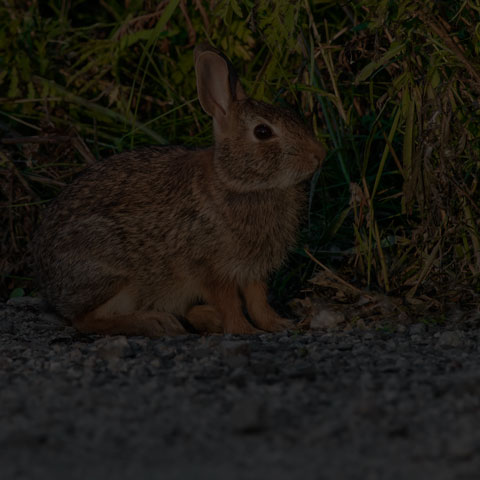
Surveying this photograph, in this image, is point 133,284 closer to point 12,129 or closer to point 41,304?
point 41,304

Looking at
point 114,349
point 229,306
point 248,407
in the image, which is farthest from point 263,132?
point 248,407

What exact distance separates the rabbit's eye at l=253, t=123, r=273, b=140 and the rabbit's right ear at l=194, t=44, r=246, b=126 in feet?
0.80

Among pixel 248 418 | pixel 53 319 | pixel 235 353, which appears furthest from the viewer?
pixel 53 319

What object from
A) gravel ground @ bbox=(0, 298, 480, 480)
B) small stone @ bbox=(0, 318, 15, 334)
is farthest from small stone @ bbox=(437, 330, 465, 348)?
small stone @ bbox=(0, 318, 15, 334)

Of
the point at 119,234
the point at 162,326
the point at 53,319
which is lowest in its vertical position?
the point at 53,319

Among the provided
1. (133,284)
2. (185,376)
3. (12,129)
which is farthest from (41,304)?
(185,376)

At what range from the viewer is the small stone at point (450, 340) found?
4014 mm

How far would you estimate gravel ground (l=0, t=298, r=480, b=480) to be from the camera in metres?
2.49

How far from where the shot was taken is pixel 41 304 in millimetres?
5277

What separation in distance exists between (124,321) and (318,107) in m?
1.81

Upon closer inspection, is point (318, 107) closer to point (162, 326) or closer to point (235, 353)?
point (162, 326)

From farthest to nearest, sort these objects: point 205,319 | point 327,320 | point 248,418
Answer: point 205,319 < point 327,320 < point 248,418

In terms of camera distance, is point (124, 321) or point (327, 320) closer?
point (327, 320)

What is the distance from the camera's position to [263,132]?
472 centimetres
